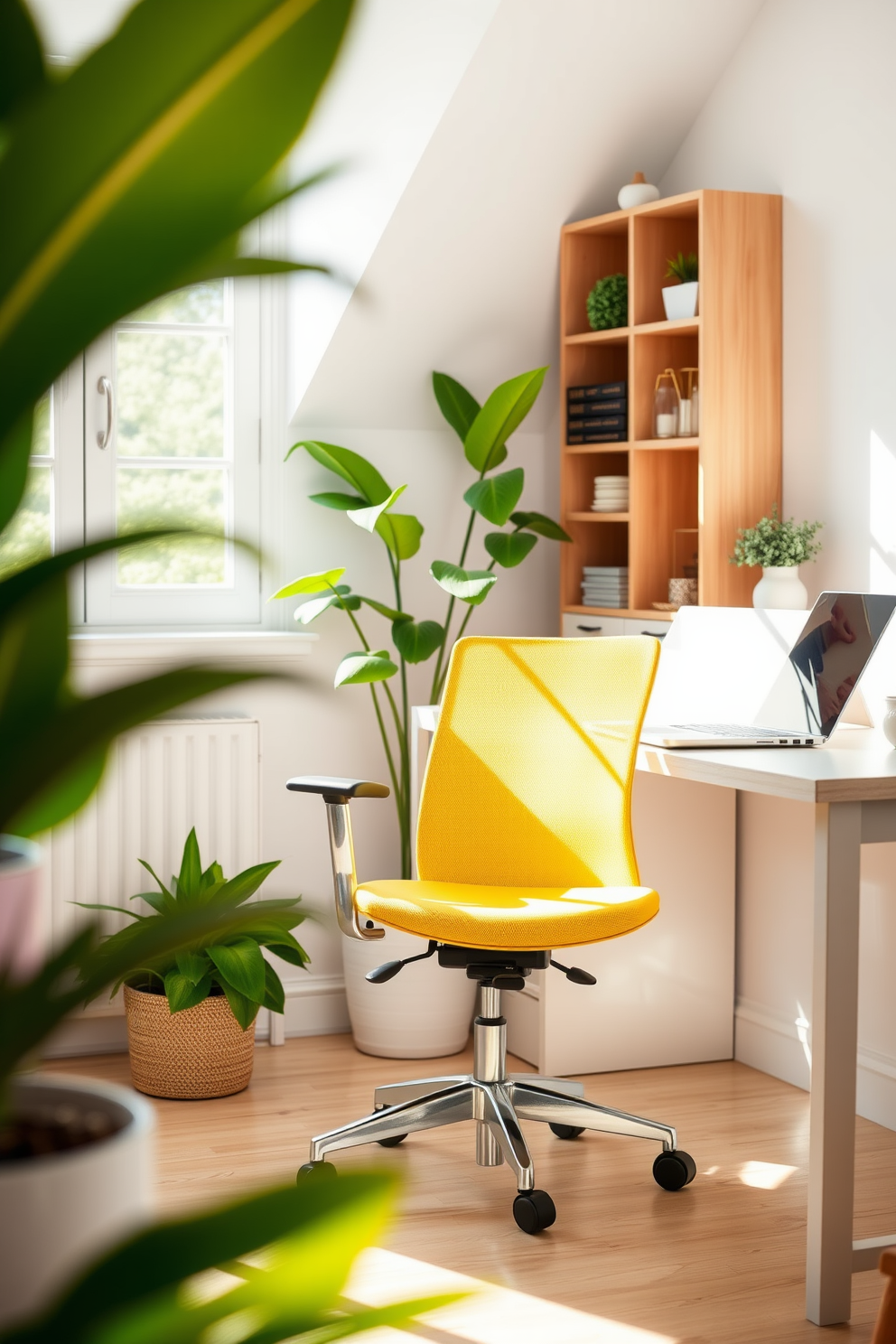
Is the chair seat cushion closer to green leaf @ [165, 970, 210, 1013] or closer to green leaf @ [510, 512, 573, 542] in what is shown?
green leaf @ [165, 970, 210, 1013]

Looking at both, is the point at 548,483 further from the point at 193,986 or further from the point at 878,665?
the point at 193,986

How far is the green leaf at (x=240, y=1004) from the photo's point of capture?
3.13m

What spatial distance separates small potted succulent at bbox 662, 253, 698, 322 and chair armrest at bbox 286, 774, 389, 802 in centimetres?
141

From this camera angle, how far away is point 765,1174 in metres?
2.78

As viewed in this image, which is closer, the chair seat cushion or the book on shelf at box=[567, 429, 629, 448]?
the chair seat cushion

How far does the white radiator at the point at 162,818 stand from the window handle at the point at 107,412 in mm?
744

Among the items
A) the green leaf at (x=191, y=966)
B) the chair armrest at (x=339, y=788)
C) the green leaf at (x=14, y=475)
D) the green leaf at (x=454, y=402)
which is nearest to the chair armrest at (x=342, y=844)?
the chair armrest at (x=339, y=788)

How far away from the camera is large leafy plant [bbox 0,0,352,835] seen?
415 mm

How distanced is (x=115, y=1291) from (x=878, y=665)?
281cm

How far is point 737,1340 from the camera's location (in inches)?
83.2

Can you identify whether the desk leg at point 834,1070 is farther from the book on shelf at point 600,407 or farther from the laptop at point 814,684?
the book on shelf at point 600,407

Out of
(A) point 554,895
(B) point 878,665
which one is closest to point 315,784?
(A) point 554,895

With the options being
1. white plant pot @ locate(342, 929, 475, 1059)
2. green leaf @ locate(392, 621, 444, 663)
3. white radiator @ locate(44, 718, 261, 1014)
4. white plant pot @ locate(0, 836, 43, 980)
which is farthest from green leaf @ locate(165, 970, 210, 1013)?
white plant pot @ locate(0, 836, 43, 980)

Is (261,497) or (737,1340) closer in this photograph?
(737,1340)
